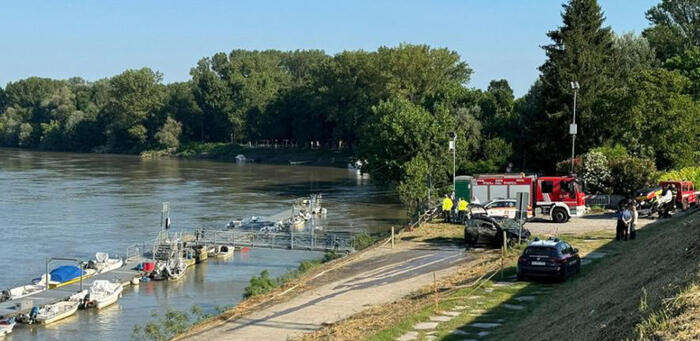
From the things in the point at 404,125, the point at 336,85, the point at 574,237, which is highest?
the point at 336,85

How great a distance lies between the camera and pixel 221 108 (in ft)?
613

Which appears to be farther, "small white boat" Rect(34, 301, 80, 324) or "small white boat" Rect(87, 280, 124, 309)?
"small white boat" Rect(87, 280, 124, 309)

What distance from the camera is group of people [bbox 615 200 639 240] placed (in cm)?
3506

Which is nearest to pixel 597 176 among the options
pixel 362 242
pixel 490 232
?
pixel 362 242

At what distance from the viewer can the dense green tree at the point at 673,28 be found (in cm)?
9188

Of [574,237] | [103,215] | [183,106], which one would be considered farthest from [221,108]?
[574,237]

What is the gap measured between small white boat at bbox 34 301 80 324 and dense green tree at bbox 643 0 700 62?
69.9m

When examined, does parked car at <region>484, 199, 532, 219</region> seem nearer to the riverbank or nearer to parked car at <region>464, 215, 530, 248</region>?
parked car at <region>464, 215, 530, 248</region>

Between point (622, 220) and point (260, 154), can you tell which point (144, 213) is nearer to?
point (622, 220)

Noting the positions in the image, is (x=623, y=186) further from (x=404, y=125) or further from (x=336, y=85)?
(x=336, y=85)

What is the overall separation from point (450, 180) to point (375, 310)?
154 ft

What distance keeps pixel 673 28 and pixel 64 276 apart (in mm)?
77821

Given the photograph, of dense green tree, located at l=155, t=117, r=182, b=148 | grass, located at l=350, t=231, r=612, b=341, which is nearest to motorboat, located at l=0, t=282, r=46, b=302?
grass, located at l=350, t=231, r=612, b=341

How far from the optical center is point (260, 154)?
172500mm
